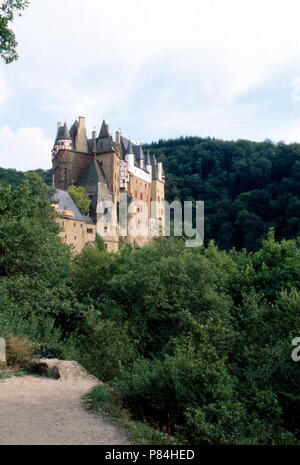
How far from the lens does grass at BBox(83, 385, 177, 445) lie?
21.5 feet

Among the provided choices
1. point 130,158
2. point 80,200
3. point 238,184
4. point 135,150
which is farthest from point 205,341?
point 238,184

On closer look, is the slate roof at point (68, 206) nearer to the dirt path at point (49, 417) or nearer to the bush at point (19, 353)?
the bush at point (19, 353)

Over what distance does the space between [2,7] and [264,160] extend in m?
85.3

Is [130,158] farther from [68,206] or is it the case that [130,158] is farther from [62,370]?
[62,370]

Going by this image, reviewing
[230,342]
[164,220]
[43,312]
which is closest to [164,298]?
[230,342]

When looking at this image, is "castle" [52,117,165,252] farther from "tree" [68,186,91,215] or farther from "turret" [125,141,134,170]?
"tree" [68,186,91,215]

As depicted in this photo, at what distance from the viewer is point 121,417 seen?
7.78 m

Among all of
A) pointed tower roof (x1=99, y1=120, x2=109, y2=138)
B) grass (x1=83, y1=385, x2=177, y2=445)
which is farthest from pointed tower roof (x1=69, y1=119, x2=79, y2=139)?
grass (x1=83, y1=385, x2=177, y2=445)

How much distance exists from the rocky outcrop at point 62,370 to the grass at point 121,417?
4.64ft

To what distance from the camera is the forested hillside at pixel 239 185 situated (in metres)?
77.4

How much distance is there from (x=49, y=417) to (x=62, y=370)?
325 cm

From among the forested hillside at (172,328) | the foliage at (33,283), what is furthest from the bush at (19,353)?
the foliage at (33,283)

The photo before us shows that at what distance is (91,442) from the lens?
251 inches
